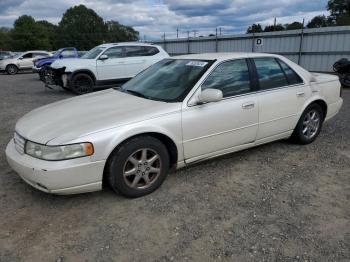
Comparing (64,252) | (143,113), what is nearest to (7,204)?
(64,252)

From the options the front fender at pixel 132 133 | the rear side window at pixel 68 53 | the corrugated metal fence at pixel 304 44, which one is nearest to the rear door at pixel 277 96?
the front fender at pixel 132 133

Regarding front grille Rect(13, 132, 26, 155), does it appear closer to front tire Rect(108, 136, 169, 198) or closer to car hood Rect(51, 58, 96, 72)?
front tire Rect(108, 136, 169, 198)

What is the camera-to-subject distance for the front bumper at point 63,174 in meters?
2.95

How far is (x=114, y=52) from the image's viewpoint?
36.3ft

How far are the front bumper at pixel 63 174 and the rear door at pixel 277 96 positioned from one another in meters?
2.28

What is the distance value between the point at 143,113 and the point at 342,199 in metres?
2.29

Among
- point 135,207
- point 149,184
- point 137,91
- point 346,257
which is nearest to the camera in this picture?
point 346,257

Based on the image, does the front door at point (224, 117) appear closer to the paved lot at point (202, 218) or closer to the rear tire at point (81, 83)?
the paved lot at point (202, 218)

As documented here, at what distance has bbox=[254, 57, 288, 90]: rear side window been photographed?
430 cm

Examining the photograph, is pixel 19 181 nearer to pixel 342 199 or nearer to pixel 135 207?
pixel 135 207

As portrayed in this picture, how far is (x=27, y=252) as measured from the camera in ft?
8.64

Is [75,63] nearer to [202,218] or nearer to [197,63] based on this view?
[197,63]

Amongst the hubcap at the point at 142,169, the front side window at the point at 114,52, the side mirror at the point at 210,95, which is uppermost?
the front side window at the point at 114,52

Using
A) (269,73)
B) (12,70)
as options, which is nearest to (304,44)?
(269,73)
